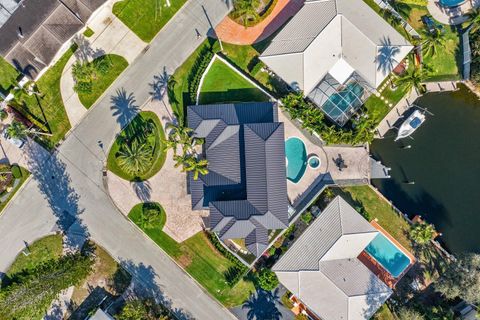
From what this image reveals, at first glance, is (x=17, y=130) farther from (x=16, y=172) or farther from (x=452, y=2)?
(x=452, y=2)

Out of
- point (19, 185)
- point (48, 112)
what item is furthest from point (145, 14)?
point (19, 185)

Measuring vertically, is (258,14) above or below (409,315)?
above

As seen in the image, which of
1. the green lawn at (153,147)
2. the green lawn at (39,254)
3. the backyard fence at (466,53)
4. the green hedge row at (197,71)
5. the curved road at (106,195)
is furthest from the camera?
the green lawn at (39,254)

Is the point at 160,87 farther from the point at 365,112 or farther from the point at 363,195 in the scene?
the point at 363,195

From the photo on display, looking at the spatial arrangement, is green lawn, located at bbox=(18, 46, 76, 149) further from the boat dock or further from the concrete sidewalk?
the boat dock

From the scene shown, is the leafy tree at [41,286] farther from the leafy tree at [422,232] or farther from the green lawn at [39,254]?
the leafy tree at [422,232]

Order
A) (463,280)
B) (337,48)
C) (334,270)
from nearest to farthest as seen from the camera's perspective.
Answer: (463,280) → (334,270) → (337,48)

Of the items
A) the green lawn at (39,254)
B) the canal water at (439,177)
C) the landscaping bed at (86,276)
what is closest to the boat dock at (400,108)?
the canal water at (439,177)
